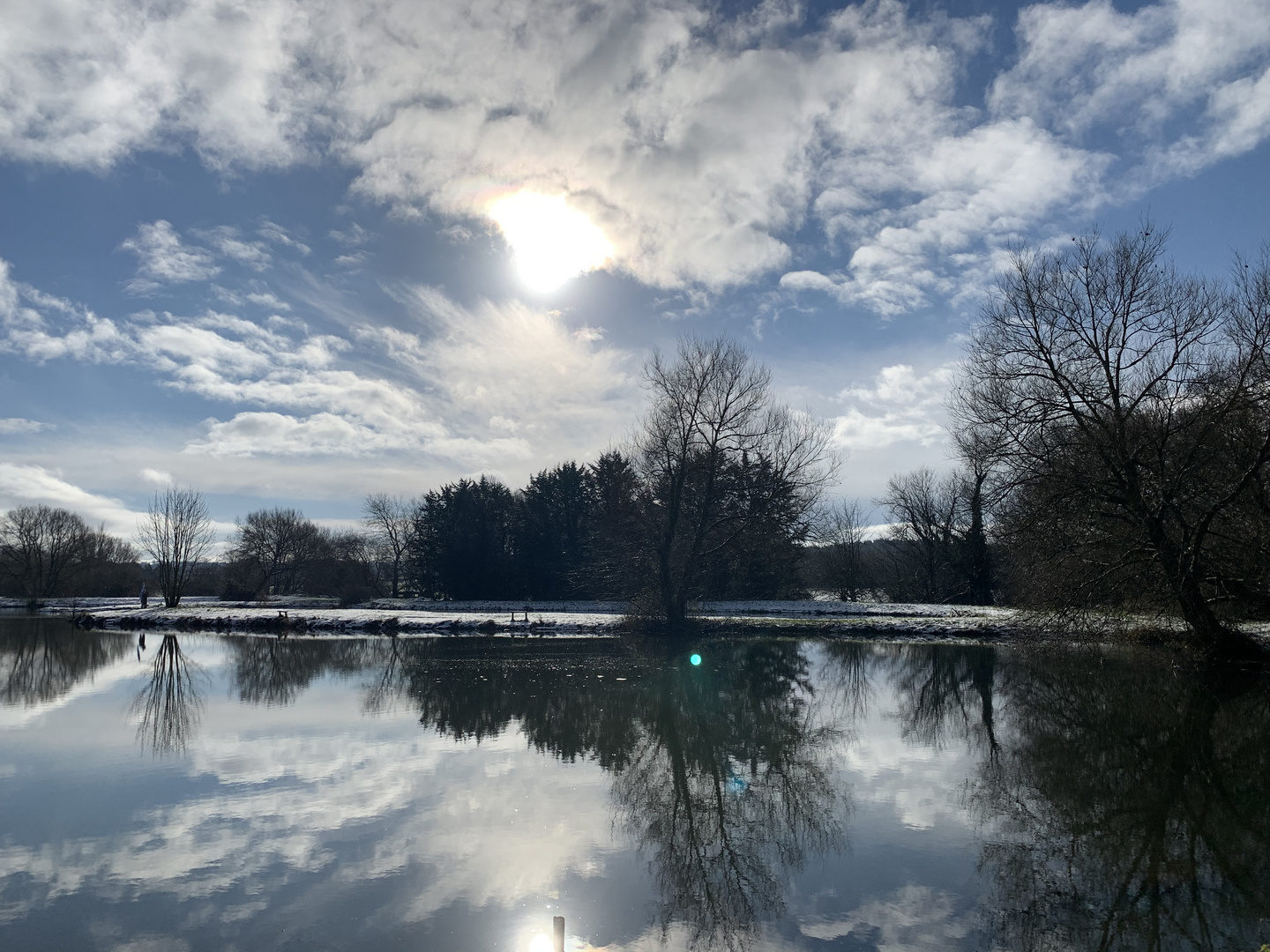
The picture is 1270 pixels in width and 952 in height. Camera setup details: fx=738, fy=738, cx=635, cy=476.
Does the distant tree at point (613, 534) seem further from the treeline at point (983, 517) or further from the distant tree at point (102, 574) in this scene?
the distant tree at point (102, 574)

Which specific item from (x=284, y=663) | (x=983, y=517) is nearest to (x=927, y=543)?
(x=983, y=517)

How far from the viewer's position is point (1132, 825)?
7.20 metres

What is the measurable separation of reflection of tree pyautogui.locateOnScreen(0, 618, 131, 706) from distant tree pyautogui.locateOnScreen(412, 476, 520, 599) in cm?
2318

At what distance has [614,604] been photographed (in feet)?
154

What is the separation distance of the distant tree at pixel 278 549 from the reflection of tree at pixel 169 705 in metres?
57.5

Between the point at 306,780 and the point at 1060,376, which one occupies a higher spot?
the point at 1060,376

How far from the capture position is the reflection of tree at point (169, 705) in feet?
38.0

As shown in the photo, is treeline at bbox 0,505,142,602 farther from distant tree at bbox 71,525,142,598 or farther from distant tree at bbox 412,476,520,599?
distant tree at bbox 412,476,520,599

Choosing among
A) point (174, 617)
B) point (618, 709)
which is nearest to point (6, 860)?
point (618, 709)

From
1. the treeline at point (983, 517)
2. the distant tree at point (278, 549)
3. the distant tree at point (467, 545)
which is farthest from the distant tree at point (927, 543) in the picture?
the distant tree at point (278, 549)

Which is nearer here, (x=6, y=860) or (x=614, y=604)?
(x=6, y=860)

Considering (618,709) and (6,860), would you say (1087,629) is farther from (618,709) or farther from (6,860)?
(6,860)

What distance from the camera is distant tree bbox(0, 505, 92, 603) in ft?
227

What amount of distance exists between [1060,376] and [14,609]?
72.5m
